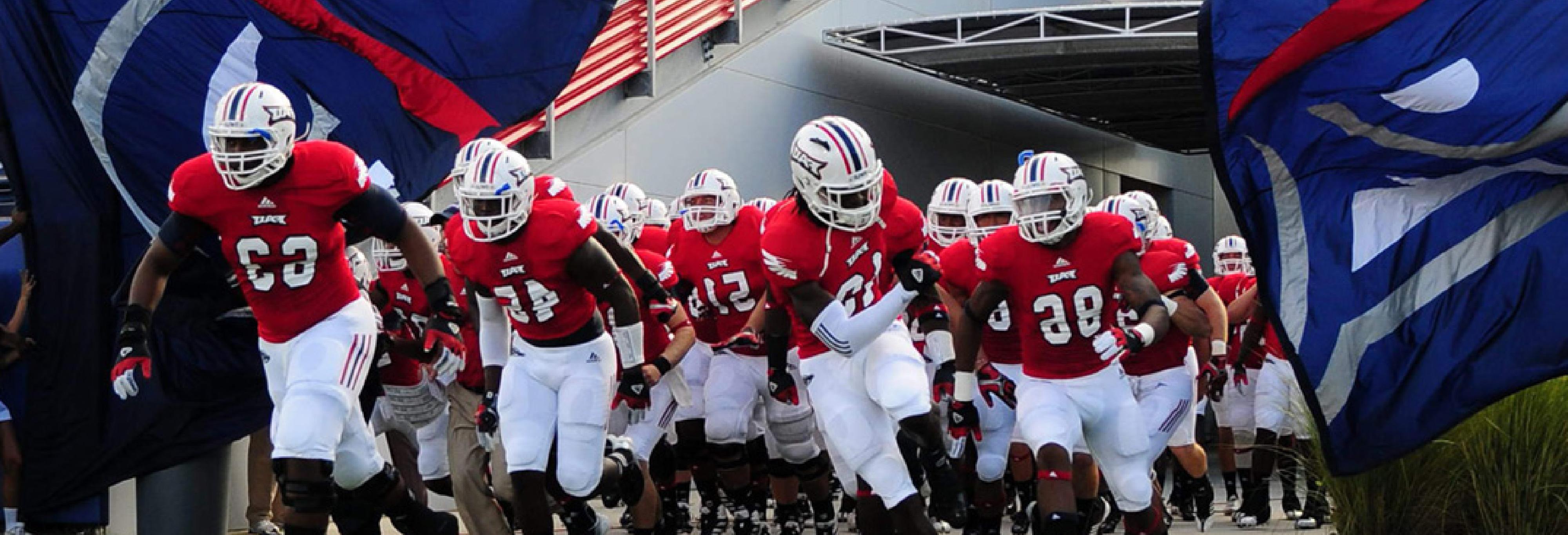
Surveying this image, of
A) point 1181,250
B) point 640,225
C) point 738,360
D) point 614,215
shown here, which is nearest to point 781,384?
point 738,360

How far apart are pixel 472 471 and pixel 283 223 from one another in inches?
85.2

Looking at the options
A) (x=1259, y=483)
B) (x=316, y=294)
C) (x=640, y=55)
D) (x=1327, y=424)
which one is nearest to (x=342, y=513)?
(x=316, y=294)

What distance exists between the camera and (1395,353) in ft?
25.1

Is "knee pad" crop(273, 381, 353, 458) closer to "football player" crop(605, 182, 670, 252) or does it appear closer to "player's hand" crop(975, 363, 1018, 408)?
"player's hand" crop(975, 363, 1018, 408)

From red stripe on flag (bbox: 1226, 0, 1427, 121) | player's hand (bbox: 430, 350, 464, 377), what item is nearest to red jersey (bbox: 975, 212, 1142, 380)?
red stripe on flag (bbox: 1226, 0, 1427, 121)

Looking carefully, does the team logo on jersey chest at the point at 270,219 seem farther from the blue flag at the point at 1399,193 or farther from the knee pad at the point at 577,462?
the blue flag at the point at 1399,193

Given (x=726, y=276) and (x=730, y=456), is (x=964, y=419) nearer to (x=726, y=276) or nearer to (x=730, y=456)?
(x=730, y=456)

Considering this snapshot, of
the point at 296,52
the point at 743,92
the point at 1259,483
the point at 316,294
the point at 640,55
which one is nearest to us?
the point at 316,294

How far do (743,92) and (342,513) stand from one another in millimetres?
10680

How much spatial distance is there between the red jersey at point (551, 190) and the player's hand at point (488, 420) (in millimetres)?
912

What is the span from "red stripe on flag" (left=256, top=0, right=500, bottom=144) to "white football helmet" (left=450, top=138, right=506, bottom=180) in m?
1.74

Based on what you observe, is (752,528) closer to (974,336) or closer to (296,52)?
(974,336)

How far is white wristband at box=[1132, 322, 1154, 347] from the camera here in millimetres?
8750

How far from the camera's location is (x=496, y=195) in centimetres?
907
